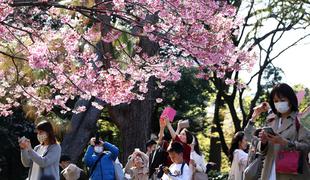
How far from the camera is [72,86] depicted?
25.2 ft

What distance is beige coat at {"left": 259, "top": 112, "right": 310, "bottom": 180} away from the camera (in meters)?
4.84

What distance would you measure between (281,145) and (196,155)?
13.0 feet

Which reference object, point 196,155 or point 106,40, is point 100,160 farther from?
→ point 106,40

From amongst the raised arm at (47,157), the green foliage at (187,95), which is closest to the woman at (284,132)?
the raised arm at (47,157)

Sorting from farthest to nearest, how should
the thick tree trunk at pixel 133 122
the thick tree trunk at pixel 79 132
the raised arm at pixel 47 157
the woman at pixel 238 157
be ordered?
the thick tree trunk at pixel 133 122 < the thick tree trunk at pixel 79 132 < the woman at pixel 238 157 < the raised arm at pixel 47 157

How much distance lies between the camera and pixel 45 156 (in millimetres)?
7156

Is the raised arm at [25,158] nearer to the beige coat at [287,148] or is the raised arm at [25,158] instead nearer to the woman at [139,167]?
the woman at [139,167]

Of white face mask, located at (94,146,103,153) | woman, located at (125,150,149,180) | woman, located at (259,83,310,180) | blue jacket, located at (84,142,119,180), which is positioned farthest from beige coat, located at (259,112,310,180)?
woman, located at (125,150,149,180)

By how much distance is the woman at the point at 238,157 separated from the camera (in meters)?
8.45

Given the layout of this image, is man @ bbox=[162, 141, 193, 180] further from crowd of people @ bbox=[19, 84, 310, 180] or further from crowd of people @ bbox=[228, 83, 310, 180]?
crowd of people @ bbox=[228, 83, 310, 180]

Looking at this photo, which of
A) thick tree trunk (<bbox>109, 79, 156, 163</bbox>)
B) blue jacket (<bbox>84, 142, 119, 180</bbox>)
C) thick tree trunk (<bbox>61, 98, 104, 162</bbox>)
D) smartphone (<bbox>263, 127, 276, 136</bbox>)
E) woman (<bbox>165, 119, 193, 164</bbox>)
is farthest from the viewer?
thick tree trunk (<bbox>109, 79, 156, 163</bbox>)

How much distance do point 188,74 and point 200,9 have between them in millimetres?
15849

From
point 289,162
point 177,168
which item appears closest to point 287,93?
point 289,162

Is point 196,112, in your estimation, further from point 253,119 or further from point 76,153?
point 253,119
